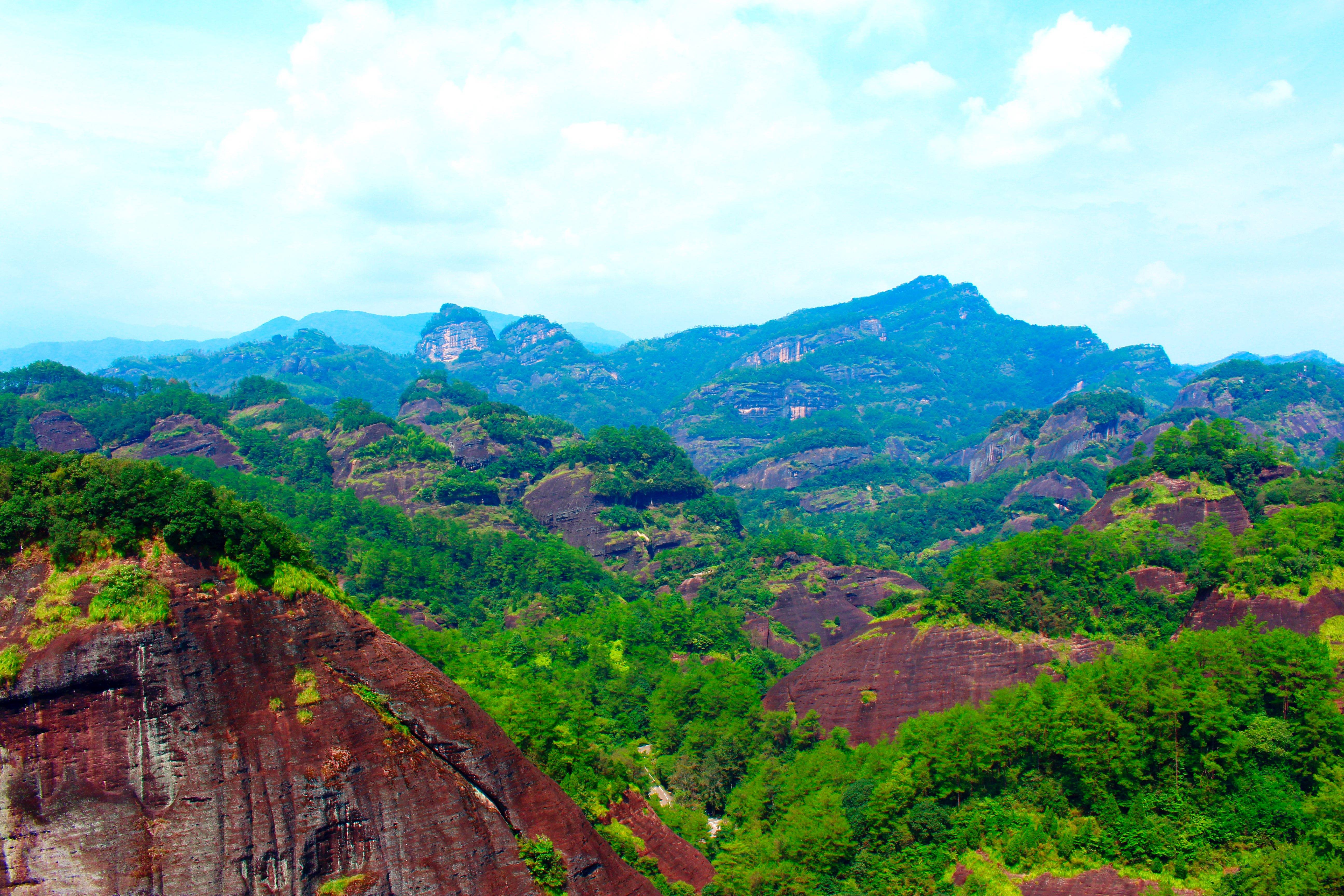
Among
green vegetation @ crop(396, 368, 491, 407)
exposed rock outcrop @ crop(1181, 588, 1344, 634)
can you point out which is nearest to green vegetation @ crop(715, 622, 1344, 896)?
exposed rock outcrop @ crop(1181, 588, 1344, 634)

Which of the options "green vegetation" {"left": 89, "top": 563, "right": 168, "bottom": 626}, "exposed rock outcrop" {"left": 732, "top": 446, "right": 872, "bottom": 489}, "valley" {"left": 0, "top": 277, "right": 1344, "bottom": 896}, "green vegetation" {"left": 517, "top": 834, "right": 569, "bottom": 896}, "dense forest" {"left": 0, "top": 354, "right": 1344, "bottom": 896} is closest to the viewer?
"valley" {"left": 0, "top": 277, "right": 1344, "bottom": 896}

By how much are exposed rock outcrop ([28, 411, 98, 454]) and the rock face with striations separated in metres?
98.7

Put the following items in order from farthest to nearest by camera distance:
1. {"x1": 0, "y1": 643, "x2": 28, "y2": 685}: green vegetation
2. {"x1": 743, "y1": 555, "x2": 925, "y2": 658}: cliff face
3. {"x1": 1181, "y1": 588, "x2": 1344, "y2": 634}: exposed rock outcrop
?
{"x1": 743, "y1": 555, "x2": 925, "y2": 658}: cliff face, {"x1": 1181, "y1": 588, "x2": 1344, "y2": 634}: exposed rock outcrop, {"x1": 0, "y1": 643, "x2": 28, "y2": 685}: green vegetation

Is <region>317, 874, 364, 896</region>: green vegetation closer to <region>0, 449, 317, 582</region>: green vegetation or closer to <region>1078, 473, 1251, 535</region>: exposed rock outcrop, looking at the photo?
<region>0, 449, 317, 582</region>: green vegetation

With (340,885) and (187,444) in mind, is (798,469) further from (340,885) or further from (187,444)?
(340,885)

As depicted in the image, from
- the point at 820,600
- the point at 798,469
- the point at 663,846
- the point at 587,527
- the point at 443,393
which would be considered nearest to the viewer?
the point at 663,846

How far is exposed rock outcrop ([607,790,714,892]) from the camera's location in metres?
37.0

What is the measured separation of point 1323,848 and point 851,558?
7288cm

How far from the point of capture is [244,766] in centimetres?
2459

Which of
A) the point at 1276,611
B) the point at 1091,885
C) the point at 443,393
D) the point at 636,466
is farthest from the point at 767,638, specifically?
the point at 443,393

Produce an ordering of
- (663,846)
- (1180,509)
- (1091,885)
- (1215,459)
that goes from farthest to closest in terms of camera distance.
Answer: (1215,459), (1180,509), (663,846), (1091,885)

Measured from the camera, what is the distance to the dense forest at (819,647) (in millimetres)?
29031

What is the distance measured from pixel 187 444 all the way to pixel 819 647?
8912cm

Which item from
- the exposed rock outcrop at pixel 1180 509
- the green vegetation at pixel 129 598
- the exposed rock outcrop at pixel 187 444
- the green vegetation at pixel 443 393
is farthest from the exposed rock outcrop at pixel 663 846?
the green vegetation at pixel 443 393
